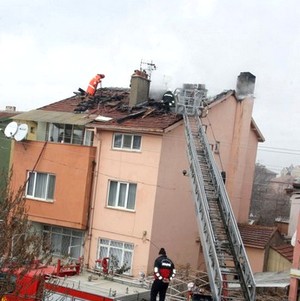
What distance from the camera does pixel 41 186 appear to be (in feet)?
72.4

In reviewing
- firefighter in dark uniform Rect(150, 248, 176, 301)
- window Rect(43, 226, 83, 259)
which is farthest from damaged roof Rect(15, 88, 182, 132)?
firefighter in dark uniform Rect(150, 248, 176, 301)

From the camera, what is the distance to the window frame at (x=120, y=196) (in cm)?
2055

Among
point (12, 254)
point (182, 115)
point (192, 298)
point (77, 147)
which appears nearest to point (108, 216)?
point (77, 147)

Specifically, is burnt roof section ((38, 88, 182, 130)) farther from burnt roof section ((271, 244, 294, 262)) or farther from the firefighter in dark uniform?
the firefighter in dark uniform

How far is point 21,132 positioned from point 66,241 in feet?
15.8

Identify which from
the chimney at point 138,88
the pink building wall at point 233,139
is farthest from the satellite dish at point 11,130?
the pink building wall at point 233,139

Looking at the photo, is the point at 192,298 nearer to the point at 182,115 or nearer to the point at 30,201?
the point at 182,115

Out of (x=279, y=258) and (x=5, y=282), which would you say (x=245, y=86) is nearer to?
(x=279, y=258)

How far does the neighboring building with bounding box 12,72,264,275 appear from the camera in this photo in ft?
66.0

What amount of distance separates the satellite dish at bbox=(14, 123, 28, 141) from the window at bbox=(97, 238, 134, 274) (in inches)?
207

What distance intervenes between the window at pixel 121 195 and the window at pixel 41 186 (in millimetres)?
2530

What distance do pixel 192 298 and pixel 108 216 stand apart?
7.65 m

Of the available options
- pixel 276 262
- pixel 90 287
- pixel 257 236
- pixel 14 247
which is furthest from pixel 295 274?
pixel 14 247

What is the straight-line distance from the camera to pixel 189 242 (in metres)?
22.2
